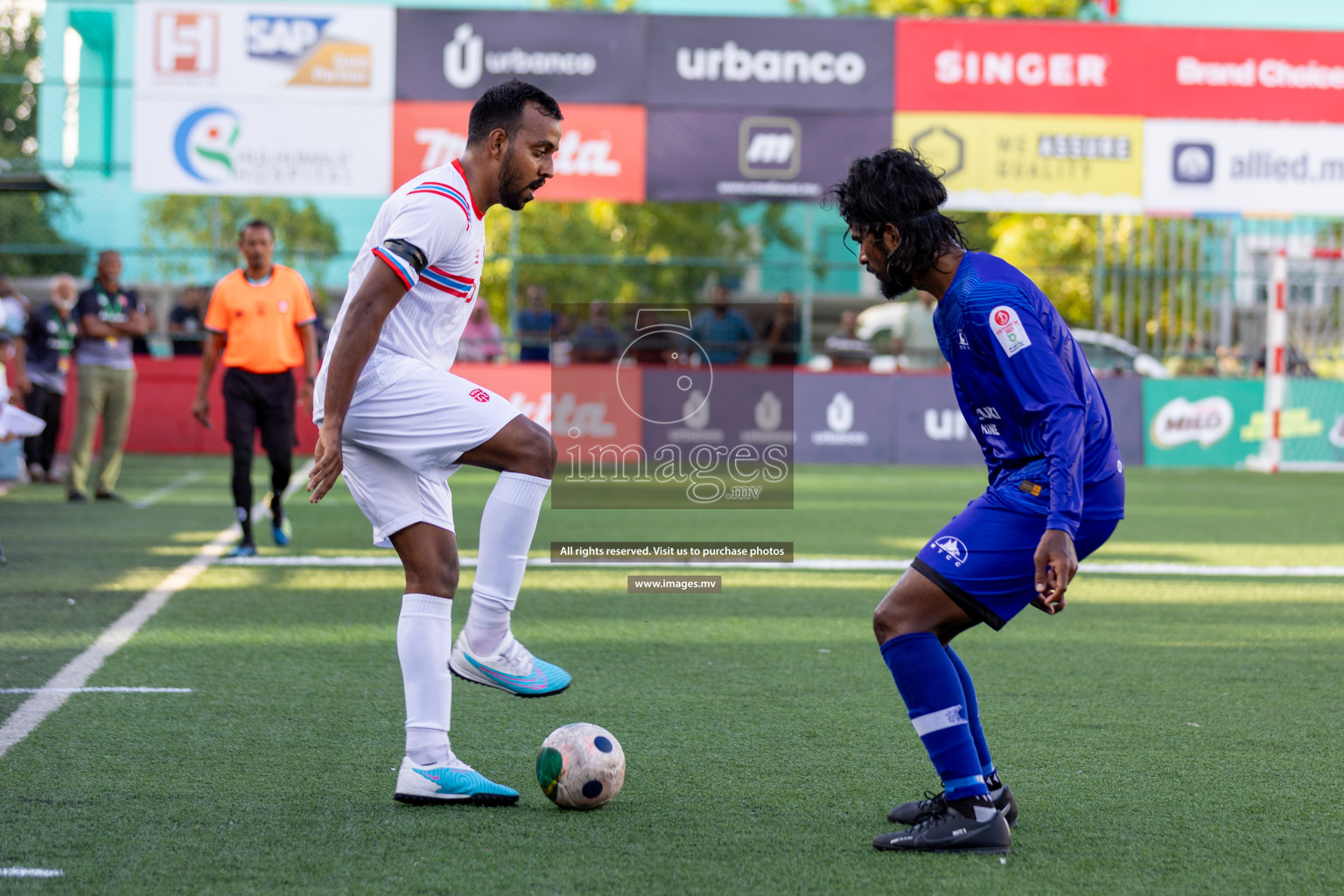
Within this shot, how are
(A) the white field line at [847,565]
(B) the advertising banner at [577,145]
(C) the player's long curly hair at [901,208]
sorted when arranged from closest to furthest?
(C) the player's long curly hair at [901,208]
(A) the white field line at [847,565]
(B) the advertising banner at [577,145]

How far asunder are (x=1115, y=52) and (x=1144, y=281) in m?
3.19

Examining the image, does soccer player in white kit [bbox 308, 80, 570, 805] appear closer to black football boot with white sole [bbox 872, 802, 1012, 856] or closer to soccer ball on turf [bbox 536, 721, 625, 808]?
soccer ball on turf [bbox 536, 721, 625, 808]

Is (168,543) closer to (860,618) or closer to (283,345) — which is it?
(283,345)

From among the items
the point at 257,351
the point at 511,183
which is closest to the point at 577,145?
the point at 257,351

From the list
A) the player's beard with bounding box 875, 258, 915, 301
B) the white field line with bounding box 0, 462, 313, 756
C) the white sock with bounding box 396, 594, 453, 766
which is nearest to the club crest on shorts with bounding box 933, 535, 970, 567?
the player's beard with bounding box 875, 258, 915, 301

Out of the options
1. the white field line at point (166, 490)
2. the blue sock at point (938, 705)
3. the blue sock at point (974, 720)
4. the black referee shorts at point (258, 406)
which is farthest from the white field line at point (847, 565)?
the blue sock at point (938, 705)

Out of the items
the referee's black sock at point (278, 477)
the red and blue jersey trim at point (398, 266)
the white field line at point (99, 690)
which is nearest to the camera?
the red and blue jersey trim at point (398, 266)

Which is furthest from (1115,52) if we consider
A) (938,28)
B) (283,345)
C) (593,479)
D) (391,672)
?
(391,672)

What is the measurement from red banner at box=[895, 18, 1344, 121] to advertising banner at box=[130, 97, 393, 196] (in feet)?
23.1

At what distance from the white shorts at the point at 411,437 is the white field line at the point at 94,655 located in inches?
61.9

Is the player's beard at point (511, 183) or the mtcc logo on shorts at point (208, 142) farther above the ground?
the mtcc logo on shorts at point (208, 142)

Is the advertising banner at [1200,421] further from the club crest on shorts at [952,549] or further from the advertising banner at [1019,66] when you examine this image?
the club crest on shorts at [952,549]

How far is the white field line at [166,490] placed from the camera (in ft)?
40.8

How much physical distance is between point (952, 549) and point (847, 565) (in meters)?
5.59
